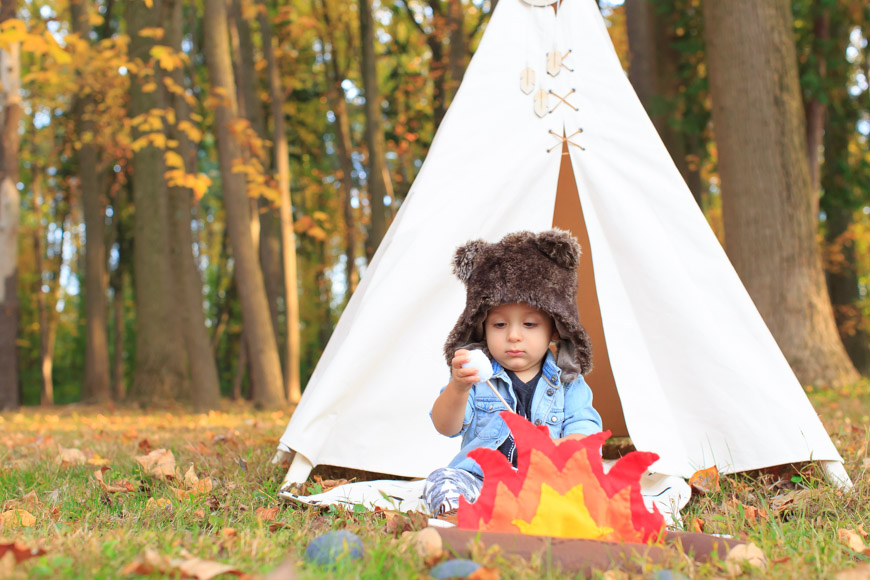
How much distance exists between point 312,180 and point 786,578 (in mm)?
15199

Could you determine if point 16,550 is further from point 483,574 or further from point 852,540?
point 852,540

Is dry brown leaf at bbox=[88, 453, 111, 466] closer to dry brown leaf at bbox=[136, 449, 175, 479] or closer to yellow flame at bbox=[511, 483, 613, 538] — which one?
dry brown leaf at bbox=[136, 449, 175, 479]

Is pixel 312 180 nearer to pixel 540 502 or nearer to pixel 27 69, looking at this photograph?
pixel 27 69

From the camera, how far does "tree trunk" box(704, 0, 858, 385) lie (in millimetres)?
6383

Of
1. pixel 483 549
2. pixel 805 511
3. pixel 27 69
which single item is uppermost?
pixel 27 69

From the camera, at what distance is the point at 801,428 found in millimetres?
2955

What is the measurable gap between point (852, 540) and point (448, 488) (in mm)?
1236

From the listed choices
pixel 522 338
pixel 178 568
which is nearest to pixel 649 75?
pixel 522 338

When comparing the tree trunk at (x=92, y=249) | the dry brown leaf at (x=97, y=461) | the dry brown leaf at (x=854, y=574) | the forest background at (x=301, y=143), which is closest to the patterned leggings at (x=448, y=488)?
the dry brown leaf at (x=854, y=574)

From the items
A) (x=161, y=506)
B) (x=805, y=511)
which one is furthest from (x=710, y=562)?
(x=161, y=506)

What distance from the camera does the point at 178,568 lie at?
1.66 metres

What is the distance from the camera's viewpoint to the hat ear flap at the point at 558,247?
2836mm

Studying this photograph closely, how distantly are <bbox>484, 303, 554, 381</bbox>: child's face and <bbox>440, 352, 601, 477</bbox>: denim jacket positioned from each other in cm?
7

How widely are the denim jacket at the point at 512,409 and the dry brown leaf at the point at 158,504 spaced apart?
1046 millimetres
